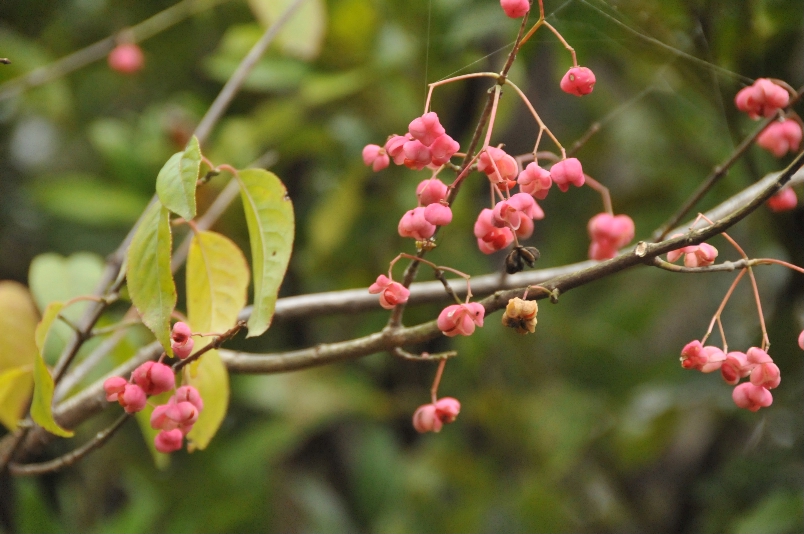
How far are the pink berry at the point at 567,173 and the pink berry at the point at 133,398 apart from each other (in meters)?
0.24

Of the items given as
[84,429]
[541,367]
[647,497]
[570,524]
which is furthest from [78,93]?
[647,497]

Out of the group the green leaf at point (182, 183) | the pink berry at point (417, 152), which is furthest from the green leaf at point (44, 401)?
the pink berry at point (417, 152)

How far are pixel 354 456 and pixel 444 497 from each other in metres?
0.19

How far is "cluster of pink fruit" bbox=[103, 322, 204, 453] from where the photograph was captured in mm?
384

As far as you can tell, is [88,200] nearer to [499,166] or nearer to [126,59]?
[126,59]

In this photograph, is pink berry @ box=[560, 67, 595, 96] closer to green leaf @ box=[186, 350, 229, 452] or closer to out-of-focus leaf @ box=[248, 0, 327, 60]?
green leaf @ box=[186, 350, 229, 452]

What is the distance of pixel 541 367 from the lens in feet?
4.25

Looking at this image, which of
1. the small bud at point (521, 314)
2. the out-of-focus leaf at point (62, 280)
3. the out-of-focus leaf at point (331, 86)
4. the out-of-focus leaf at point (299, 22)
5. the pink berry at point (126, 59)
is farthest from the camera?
the out-of-focus leaf at point (331, 86)

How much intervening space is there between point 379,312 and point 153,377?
0.86m

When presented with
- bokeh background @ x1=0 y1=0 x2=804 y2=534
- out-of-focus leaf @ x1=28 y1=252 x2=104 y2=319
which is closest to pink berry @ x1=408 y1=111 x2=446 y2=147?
out-of-focus leaf @ x1=28 y1=252 x2=104 y2=319

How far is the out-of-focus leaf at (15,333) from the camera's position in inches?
25.5

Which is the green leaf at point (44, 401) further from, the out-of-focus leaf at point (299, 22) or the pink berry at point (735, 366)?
the out-of-focus leaf at point (299, 22)

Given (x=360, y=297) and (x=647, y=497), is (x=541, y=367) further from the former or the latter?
(x=360, y=297)

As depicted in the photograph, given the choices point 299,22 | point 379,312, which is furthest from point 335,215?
point 299,22
